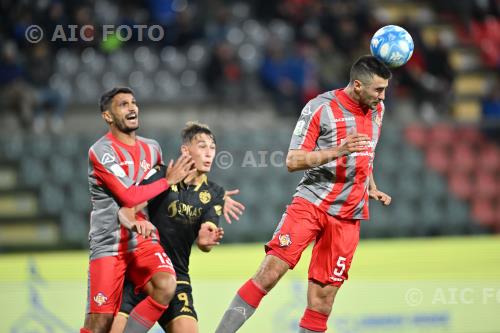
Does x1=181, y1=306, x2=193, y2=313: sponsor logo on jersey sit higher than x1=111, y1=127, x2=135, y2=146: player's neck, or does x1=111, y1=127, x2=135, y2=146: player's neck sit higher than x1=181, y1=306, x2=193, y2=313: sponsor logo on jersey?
x1=111, y1=127, x2=135, y2=146: player's neck

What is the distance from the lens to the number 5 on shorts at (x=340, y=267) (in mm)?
6141

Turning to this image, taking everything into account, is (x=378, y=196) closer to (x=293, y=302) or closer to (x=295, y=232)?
(x=295, y=232)

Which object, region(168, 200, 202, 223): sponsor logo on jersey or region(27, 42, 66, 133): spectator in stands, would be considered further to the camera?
region(27, 42, 66, 133): spectator in stands

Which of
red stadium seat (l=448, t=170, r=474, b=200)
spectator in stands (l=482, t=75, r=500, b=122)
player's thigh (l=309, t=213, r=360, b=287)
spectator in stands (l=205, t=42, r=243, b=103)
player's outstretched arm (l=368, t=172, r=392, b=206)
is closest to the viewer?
player's thigh (l=309, t=213, r=360, b=287)

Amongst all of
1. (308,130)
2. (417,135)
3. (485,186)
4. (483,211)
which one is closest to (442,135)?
(417,135)

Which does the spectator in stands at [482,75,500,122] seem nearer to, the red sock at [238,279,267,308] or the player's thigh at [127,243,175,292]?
the red sock at [238,279,267,308]

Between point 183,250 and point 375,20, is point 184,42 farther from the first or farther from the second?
point 183,250

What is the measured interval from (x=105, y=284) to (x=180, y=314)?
557 millimetres

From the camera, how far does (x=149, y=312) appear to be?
225 inches

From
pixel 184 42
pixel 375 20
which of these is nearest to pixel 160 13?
pixel 184 42

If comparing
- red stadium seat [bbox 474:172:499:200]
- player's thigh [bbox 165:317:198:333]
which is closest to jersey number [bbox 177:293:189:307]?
player's thigh [bbox 165:317:198:333]

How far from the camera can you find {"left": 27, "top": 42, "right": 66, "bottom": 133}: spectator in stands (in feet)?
36.8

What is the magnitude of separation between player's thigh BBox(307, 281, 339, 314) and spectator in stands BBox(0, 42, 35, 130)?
236 inches

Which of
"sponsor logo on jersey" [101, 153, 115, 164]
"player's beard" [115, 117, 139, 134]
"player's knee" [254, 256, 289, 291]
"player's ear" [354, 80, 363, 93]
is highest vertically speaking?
"player's ear" [354, 80, 363, 93]
